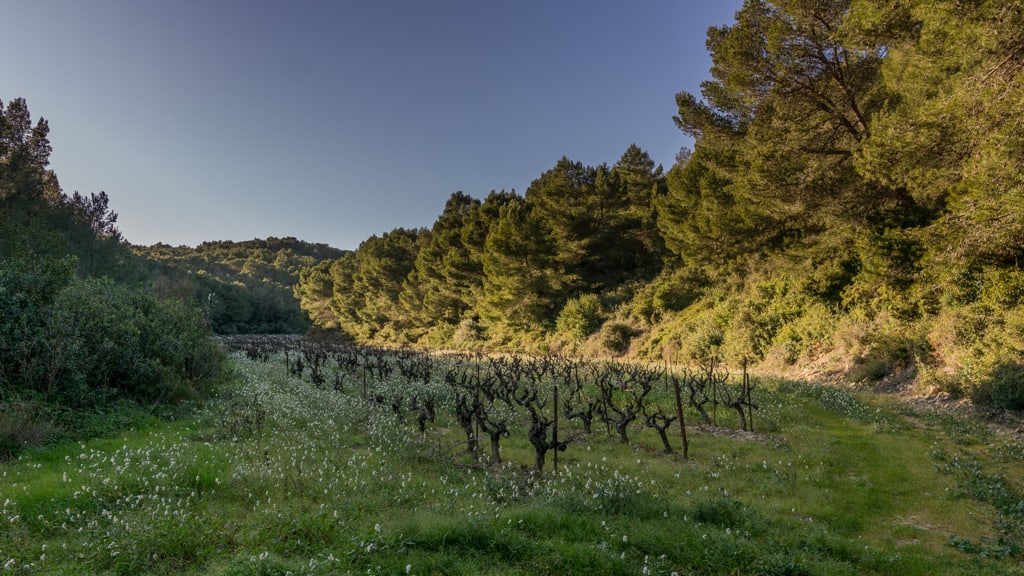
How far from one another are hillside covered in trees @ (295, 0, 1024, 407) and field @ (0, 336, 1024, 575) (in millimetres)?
6295

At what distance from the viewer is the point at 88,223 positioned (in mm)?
44219

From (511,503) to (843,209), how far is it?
21.4 m

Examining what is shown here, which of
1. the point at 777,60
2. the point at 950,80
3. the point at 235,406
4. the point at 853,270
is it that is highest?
Answer: the point at 777,60

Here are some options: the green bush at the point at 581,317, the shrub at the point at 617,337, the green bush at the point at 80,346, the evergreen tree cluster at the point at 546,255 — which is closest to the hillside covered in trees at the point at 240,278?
the evergreen tree cluster at the point at 546,255

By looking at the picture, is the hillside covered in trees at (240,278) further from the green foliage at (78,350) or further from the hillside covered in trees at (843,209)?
the hillside covered in trees at (843,209)

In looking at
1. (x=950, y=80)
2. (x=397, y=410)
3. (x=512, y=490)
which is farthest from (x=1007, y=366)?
(x=397, y=410)

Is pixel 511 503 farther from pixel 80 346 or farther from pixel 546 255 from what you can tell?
pixel 546 255

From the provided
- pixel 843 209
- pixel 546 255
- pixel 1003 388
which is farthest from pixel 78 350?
pixel 546 255

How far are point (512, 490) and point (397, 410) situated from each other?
24.6ft

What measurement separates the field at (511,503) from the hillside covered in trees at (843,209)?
20.7 feet

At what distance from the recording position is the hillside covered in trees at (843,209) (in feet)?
43.0

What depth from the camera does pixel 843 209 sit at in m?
21.1

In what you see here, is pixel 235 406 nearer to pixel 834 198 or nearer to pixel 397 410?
pixel 397 410

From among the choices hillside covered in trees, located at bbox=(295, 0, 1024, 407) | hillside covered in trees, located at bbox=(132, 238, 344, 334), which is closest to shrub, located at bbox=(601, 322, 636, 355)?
hillside covered in trees, located at bbox=(295, 0, 1024, 407)
